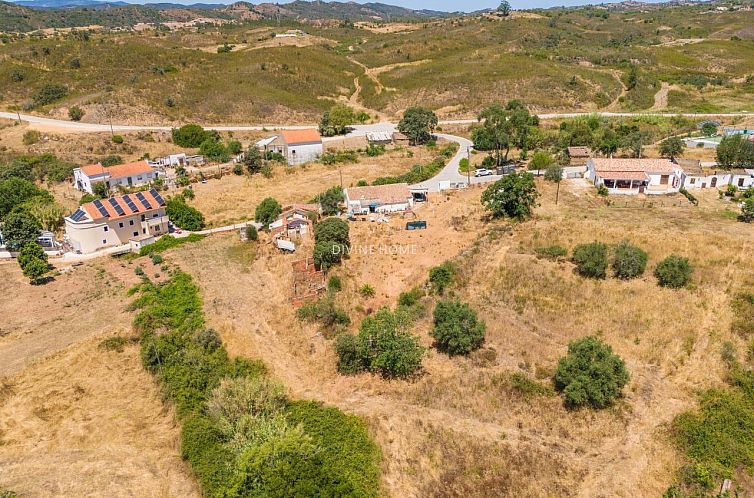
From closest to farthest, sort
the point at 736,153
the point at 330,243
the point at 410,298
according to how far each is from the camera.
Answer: the point at 410,298 → the point at 330,243 → the point at 736,153

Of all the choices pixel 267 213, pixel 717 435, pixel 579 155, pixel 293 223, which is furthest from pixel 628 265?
pixel 579 155

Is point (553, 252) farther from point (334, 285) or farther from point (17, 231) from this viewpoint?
point (17, 231)

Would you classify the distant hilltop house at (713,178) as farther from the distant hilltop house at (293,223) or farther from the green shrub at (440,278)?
the distant hilltop house at (293,223)

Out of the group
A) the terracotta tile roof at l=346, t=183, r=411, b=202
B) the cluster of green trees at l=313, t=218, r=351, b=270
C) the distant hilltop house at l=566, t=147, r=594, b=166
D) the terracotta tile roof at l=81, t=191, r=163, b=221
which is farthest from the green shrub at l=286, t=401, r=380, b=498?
the distant hilltop house at l=566, t=147, r=594, b=166

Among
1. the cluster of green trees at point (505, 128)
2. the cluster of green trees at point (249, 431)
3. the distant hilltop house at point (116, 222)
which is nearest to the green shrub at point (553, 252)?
the cluster of green trees at point (249, 431)

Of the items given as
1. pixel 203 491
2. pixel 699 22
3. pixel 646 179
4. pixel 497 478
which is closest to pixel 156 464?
pixel 203 491
